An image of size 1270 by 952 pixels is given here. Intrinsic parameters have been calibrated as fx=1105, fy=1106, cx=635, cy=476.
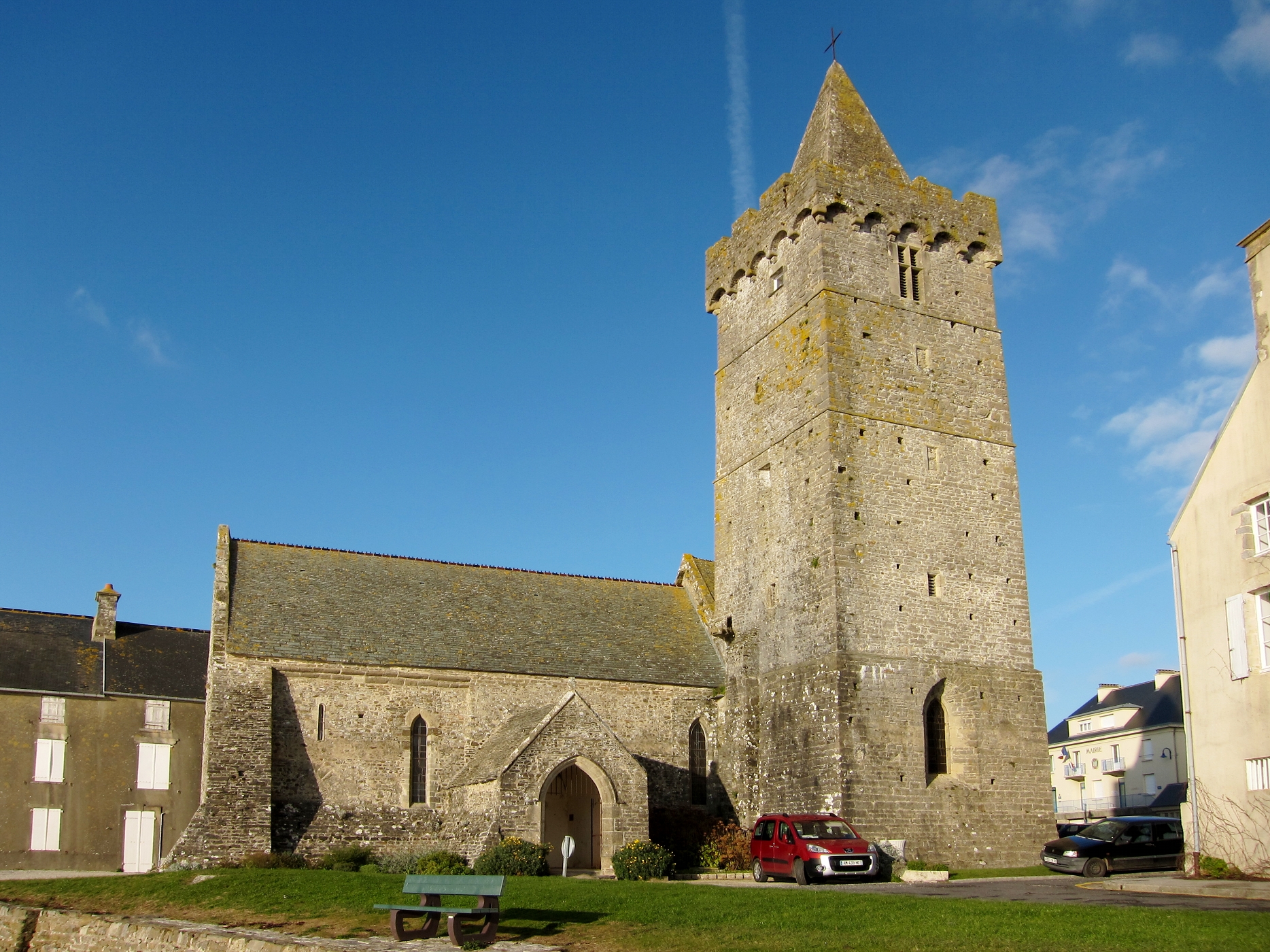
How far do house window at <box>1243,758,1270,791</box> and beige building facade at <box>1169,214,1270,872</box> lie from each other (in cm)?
2

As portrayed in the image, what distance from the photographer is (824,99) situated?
3284cm

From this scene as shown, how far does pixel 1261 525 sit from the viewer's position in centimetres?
1848

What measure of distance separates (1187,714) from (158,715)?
26144 millimetres

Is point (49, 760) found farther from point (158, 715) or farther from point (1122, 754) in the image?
point (1122, 754)

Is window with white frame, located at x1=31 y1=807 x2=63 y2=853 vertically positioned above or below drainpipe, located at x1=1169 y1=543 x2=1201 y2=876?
below

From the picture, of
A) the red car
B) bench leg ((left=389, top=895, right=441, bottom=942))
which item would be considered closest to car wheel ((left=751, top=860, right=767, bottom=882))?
the red car

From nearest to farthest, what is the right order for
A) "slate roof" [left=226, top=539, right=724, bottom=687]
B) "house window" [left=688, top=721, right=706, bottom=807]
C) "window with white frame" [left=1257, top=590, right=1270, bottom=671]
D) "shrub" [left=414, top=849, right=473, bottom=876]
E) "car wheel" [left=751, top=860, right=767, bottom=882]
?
"window with white frame" [left=1257, top=590, right=1270, bottom=671] → "shrub" [left=414, top=849, right=473, bottom=876] → "car wheel" [left=751, top=860, right=767, bottom=882] → "slate roof" [left=226, top=539, right=724, bottom=687] → "house window" [left=688, top=721, right=706, bottom=807]

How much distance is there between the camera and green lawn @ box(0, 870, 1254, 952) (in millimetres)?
11922

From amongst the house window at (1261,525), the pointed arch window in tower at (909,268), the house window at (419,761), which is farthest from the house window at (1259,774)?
the house window at (419,761)

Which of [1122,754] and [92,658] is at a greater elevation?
[92,658]

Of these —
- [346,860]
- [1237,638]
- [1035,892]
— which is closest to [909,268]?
[1237,638]

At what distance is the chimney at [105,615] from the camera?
32.8 m

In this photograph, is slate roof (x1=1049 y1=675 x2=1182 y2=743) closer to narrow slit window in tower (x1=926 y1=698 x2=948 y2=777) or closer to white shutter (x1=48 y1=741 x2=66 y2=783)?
narrow slit window in tower (x1=926 y1=698 x2=948 y2=777)

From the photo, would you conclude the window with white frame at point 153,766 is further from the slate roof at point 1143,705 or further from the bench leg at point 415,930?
the slate roof at point 1143,705
